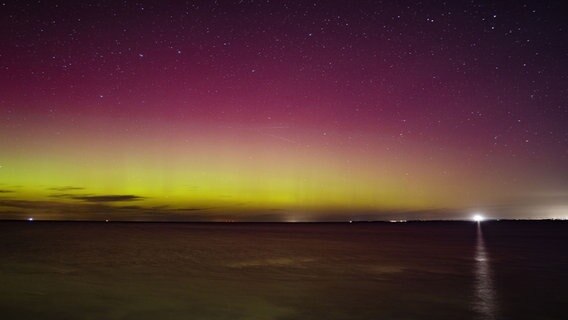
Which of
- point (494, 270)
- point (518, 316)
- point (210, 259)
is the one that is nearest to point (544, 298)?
point (518, 316)

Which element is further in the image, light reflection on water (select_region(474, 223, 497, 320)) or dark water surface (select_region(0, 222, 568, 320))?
light reflection on water (select_region(474, 223, 497, 320))

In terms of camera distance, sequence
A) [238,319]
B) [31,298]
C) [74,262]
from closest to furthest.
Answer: [238,319] < [31,298] < [74,262]

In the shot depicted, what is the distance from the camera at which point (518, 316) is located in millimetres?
11156

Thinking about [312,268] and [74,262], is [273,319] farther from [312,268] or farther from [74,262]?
[74,262]

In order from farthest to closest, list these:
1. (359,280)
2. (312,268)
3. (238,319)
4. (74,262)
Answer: (74,262) → (312,268) → (359,280) → (238,319)

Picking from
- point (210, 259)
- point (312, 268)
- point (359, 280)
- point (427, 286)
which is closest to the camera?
point (427, 286)

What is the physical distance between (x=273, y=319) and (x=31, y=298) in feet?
20.3

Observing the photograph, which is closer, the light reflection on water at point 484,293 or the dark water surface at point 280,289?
the dark water surface at point 280,289

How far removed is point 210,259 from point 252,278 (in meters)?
7.54

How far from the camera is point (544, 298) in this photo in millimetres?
13117

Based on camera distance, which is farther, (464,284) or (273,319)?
(464,284)

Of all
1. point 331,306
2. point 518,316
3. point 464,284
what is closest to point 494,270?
point 464,284

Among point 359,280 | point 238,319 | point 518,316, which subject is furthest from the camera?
point 359,280

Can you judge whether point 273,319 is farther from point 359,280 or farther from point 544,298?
point 544,298
